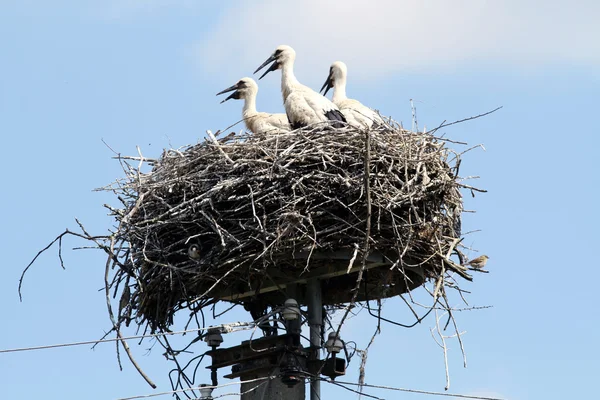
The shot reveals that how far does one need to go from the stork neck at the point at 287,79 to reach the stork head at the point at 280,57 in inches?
2.2

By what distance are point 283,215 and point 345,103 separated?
10.0 feet

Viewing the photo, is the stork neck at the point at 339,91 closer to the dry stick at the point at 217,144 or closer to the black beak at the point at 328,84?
the black beak at the point at 328,84

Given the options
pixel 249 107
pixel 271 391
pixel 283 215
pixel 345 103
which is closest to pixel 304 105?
pixel 345 103

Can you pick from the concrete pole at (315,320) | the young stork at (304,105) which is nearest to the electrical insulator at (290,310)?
the concrete pole at (315,320)

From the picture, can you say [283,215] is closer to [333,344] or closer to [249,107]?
[333,344]

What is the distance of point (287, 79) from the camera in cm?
1102

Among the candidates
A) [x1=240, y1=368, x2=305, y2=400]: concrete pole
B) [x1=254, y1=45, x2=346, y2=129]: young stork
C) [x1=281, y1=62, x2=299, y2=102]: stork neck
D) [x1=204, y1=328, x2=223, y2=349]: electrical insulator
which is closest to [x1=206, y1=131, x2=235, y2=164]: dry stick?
[x1=254, y1=45, x2=346, y2=129]: young stork

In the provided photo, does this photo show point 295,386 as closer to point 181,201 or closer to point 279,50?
point 181,201

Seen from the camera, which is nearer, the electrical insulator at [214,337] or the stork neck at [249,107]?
the electrical insulator at [214,337]

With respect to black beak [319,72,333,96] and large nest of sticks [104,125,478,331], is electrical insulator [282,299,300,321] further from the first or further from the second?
black beak [319,72,333,96]

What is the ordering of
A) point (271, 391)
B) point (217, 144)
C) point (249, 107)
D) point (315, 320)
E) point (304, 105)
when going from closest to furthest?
point (271, 391) → point (315, 320) → point (217, 144) → point (304, 105) → point (249, 107)

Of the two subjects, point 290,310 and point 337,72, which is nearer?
point 290,310

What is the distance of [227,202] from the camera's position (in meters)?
8.55

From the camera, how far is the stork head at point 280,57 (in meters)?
11.3
